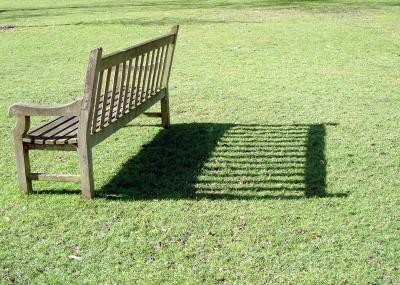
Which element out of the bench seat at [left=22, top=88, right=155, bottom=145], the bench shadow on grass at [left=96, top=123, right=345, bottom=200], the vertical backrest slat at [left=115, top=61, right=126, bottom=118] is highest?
the vertical backrest slat at [left=115, top=61, right=126, bottom=118]

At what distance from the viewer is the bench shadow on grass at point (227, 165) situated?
526 centimetres

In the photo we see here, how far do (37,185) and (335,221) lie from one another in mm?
2659

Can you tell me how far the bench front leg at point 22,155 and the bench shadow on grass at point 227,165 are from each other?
2.01 ft

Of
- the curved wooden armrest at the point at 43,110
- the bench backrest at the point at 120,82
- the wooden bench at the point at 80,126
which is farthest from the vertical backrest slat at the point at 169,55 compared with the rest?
the curved wooden armrest at the point at 43,110

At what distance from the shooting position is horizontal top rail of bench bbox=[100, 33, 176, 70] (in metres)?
4.92

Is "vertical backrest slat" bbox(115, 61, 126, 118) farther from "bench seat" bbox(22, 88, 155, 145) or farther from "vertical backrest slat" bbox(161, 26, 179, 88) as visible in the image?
"vertical backrest slat" bbox(161, 26, 179, 88)

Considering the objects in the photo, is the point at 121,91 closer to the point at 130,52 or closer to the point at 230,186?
the point at 130,52

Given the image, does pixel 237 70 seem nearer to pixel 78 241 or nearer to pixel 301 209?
pixel 301 209

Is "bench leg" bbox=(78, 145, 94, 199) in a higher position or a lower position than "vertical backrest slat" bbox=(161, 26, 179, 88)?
lower

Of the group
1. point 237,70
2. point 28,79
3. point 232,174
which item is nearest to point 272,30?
point 237,70

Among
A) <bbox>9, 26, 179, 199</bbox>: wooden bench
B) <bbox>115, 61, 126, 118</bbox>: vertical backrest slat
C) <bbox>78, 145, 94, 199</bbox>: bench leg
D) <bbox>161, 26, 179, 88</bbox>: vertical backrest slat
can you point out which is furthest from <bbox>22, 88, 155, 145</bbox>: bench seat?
<bbox>161, 26, 179, 88</bbox>: vertical backrest slat

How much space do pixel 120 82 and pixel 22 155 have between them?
1104mm

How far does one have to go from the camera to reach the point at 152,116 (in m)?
7.42

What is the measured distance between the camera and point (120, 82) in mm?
5496
